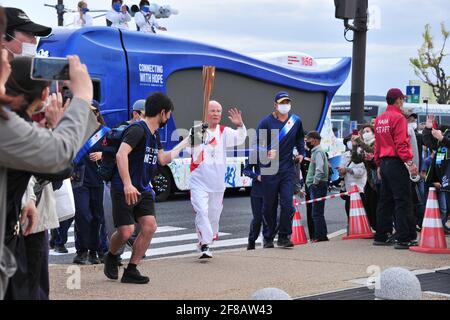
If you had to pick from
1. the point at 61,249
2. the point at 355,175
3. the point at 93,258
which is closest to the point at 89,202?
the point at 93,258

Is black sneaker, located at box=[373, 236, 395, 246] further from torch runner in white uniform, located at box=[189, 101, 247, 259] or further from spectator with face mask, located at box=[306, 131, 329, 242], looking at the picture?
torch runner in white uniform, located at box=[189, 101, 247, 259]

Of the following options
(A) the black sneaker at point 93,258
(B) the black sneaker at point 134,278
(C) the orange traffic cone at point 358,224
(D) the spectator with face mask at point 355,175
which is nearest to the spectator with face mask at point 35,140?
(B) the black sneaker at point 134,278

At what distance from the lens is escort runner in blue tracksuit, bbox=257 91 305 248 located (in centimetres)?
1043

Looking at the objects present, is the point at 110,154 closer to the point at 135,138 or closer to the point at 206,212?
the point at 135,138

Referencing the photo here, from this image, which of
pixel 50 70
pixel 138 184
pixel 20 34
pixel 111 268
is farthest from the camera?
pixel 111 268

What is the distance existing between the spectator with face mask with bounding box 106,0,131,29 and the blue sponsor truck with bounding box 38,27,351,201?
987 millimetres

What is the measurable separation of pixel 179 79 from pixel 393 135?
9064 millimetres

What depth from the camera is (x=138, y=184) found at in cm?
783

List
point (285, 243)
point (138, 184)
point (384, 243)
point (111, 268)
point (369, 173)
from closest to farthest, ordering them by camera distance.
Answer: point (138, 184)
point (111, 268)
point (285, 243)
point (384, 243)
point (369, 173)

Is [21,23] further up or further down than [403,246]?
further up

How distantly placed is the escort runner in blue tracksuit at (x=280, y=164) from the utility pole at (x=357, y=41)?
3451 millimetres

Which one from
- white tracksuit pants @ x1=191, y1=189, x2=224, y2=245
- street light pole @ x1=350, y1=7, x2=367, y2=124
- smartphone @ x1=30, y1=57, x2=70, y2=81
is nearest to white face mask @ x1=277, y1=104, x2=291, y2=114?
white tracksuit pants @ x1=191, y1=189, x2=224, y2=245
